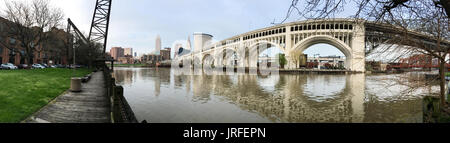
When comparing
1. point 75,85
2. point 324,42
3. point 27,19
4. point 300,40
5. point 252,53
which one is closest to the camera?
point 75,85

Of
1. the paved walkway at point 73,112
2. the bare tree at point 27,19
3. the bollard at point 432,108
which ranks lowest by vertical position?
the paved walkway at point 73,112

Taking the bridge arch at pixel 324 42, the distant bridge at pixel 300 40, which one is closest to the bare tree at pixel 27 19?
the distant bridge at pixel 300 40

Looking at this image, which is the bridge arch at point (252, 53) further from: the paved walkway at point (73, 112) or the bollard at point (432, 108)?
the paved walkway at point (73, 112)

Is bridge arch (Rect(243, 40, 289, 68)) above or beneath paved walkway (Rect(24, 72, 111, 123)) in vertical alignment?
above

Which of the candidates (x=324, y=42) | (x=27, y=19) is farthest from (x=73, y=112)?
(x=324, y=42)

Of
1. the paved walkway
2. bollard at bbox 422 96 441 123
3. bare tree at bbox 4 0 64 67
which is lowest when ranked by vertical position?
the paved walkway

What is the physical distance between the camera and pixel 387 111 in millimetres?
9477

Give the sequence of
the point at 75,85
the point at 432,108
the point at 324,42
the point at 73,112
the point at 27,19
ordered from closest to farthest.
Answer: the point at 432,108 → the point at 73,112 → the point at 75,85 → the point at 27,19 → the point at 324,42

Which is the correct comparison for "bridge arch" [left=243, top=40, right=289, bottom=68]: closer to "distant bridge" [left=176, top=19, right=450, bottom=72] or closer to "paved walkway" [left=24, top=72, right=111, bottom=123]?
"distant bridge" [left=176, top=19, right=450, bottom=72]

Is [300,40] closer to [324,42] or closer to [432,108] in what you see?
[324,42]

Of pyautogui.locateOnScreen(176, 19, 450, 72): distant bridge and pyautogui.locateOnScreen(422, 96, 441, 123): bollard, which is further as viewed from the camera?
pyautogui.locateOnScreen(422, 96, 441, 123): bollard

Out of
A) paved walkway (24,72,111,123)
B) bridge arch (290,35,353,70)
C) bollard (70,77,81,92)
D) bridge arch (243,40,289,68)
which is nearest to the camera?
paved walkway (24,72,111,123)

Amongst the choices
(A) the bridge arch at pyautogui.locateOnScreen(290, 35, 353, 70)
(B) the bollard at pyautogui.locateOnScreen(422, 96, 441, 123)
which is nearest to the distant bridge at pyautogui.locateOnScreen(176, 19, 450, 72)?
(A) the bridge arch at pyautogui.locateOnScreen(290, 35, 353, 70)

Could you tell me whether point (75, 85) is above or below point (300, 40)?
below
